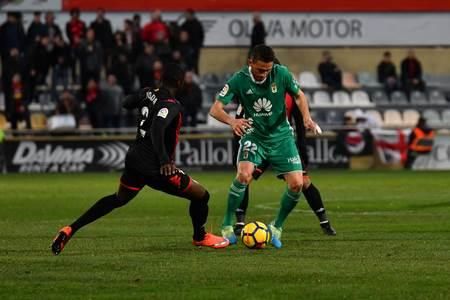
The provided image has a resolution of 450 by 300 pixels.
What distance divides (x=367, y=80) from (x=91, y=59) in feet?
31.0

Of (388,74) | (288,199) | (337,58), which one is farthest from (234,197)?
(337,58)

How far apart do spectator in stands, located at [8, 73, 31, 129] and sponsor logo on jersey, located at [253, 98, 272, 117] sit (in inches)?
790

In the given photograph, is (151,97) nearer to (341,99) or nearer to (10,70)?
(10,70)

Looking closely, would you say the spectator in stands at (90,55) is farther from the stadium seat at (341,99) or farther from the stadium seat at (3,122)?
the stadium seat at (341,99)

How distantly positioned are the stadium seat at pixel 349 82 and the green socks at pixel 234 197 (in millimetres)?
24316

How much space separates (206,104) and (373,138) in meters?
5.41

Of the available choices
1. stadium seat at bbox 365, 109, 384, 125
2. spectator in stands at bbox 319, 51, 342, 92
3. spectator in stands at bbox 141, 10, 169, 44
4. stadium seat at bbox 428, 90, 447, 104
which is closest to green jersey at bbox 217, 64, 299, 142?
spectator in stands at bbox 141, 10, 169, 44

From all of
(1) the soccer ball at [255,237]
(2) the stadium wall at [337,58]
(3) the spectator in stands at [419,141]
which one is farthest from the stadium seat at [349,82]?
(1) the soccer ball at [255,237]

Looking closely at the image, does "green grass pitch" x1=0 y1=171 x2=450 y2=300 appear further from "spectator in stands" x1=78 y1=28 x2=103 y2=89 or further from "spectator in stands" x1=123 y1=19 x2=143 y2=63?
"spectator in stands" x1=123 y1=19 x2=143 y2=63

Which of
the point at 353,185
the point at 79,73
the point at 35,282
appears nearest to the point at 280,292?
the point at 35,282

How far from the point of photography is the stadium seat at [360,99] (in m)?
37.1

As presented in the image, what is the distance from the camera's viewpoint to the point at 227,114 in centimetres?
1302

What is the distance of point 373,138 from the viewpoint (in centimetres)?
3300

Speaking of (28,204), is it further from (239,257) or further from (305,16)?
(305,16)
